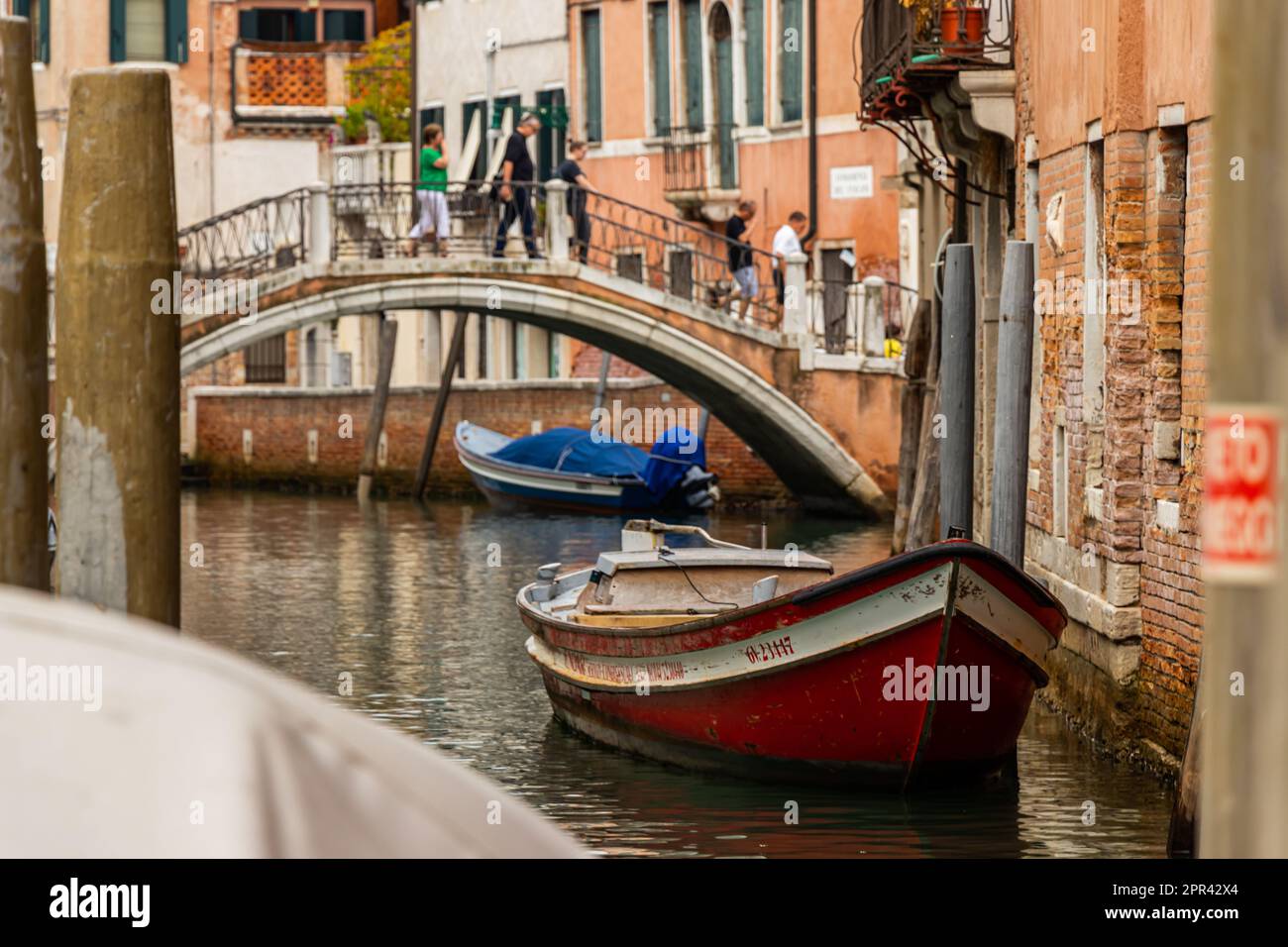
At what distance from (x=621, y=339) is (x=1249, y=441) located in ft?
60.1

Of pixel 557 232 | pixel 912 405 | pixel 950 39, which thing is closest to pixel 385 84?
pixel 557 232

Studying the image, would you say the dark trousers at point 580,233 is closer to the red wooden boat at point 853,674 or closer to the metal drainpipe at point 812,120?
the metal drainpipe at point 812,120

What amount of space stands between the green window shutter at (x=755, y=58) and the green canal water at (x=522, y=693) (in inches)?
142

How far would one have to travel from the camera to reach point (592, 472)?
2177cm

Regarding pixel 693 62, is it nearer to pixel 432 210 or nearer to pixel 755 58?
pixel 755 58

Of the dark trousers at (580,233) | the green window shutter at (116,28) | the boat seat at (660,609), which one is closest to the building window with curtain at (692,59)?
the dark trousers at (580,233)

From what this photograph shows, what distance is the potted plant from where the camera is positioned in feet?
33.5

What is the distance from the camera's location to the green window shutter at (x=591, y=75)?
77.5 ft
